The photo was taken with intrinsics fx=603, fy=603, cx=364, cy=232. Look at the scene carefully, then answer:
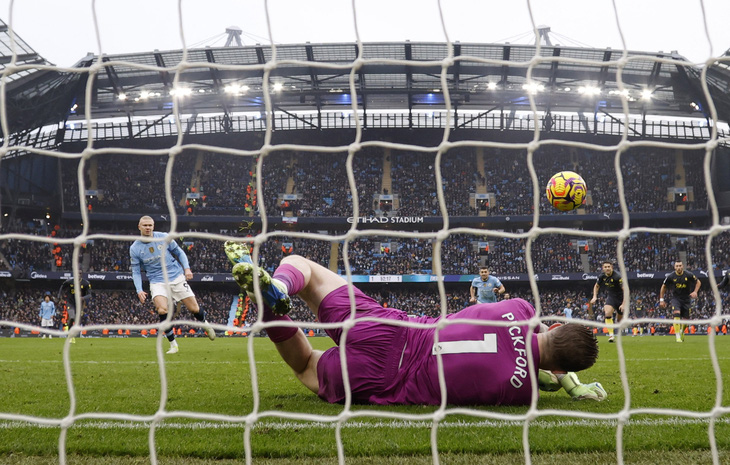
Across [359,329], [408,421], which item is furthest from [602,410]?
[359,329]

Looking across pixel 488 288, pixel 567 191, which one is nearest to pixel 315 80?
pixel 488 288

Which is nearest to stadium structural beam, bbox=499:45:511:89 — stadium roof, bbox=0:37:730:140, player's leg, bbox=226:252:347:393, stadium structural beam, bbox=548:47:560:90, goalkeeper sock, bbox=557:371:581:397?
stadium roof, bbox=0:37:730:140

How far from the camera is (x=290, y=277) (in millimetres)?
3377

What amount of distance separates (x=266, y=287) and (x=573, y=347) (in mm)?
1728

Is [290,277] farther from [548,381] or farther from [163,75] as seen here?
[163,75]

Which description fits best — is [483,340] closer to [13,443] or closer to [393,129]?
[13,443]

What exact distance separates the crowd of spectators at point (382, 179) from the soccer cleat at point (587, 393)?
91.5ft

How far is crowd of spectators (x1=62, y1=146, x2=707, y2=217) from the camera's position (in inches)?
1266

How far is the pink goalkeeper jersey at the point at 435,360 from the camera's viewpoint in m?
3.45

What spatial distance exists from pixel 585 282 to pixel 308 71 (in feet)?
55.7

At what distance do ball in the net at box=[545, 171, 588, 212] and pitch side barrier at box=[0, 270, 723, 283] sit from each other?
797 inches

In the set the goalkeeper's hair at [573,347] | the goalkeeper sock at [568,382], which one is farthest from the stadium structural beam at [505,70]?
the goalkeeper's hair at [573,347]

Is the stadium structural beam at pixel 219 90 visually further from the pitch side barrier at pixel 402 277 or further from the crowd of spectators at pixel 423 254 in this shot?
the pitch side barrier at pixel 402 277

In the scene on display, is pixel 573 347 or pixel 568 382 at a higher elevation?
pixel 573 347
